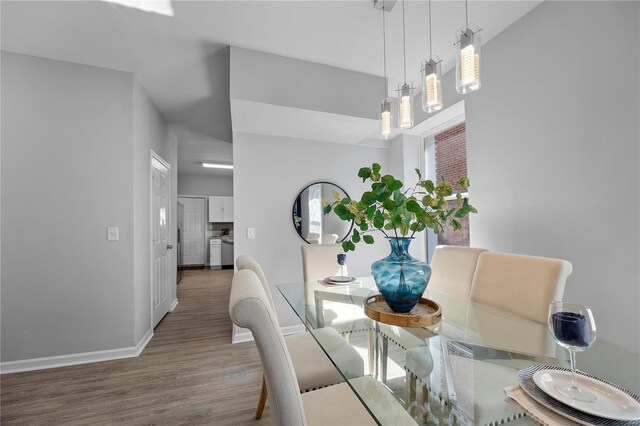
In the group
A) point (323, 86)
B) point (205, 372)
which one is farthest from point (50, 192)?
point (323, 86)

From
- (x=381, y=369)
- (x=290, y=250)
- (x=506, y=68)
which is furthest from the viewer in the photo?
(x=290, y=250)

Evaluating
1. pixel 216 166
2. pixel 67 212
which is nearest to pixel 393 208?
pixel 67 212

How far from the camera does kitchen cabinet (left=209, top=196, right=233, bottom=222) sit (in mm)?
7715

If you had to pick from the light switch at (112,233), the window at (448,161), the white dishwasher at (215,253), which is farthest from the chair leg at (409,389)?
the white dishwasher at (215,253)

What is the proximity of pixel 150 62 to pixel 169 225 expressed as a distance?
2233 millimetres

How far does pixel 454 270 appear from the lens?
6.37 feet

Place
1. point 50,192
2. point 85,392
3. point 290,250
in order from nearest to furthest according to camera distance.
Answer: point 85,392, point 50,192, point 290,250

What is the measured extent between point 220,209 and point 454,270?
6995 millimetres

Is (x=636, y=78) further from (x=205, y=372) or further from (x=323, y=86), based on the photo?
(x=205, y=372)

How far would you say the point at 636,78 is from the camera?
1.50m

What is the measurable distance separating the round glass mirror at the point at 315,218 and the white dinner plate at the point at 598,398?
8.16 feet

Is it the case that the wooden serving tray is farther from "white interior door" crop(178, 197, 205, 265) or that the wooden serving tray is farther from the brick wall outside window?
"white interior door" crop(178, 197, 205, 265)

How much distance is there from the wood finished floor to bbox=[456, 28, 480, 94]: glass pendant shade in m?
2.21

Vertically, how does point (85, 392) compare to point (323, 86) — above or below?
below
